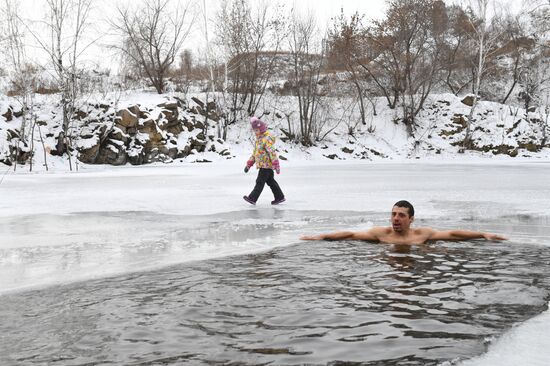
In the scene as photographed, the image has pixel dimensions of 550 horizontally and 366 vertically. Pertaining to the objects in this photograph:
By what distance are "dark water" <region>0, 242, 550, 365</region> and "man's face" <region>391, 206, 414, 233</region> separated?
1030mm

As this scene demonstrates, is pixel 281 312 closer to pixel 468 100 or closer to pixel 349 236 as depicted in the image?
pixel 349 236

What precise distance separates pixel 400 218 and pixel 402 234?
24 cm

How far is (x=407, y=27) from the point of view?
3553cm

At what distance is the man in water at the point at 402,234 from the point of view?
6402 millimetres

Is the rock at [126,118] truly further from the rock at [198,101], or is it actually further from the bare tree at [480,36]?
the bare tree at [480,36]

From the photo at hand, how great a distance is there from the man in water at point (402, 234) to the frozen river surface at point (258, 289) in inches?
9.6

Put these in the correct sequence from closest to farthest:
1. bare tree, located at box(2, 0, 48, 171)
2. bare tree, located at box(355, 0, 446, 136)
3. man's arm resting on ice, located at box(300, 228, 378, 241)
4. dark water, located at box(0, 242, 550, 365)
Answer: dark water, located at box(0, 242, 550, 365)
man's arm resting on ice, located at box(300, 228, 378, 241)
bare tree, located at box(2, 0, 48, 171)
bare tree, located at box(355, 0, 446, 136)

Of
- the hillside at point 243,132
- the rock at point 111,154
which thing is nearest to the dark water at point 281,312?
the hillside at point 243,132

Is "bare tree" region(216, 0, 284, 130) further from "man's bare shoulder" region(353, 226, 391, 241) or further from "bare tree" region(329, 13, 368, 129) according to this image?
"man's bare shoulder" region(353, 226, 391, 241)

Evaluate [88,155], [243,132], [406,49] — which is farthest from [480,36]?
[88,155]

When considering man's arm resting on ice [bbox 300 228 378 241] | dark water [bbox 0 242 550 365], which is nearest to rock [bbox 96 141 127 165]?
man's arm resting on ice [bbox 300 228 378 241]

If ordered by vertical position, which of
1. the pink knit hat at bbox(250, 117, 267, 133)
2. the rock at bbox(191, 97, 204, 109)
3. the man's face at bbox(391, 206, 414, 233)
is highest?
the rock at bbox(191, 97, 204, 109)

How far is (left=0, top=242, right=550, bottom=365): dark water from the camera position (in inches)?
110

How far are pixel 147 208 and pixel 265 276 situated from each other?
5.66m
